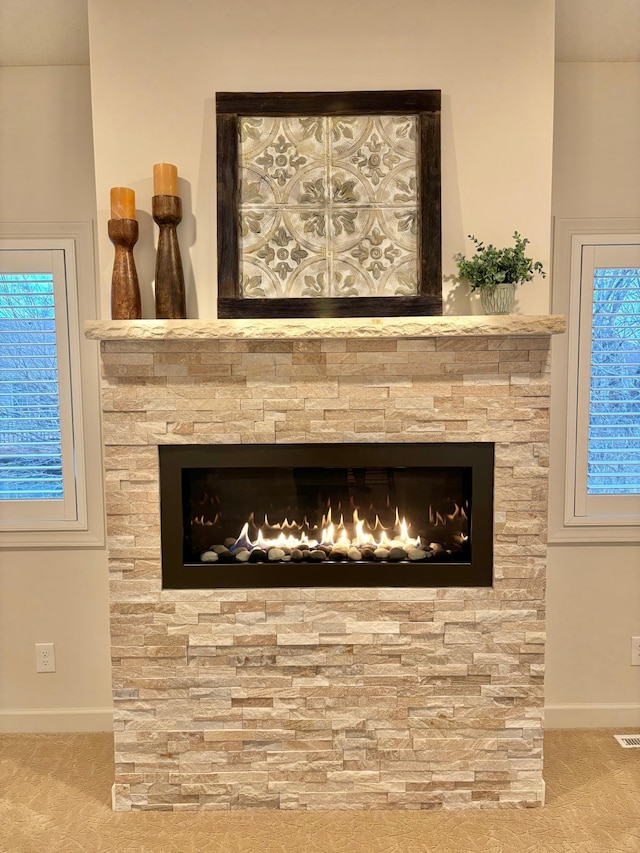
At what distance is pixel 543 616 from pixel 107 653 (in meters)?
1.78

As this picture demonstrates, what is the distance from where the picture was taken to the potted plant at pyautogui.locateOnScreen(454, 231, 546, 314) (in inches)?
71.9

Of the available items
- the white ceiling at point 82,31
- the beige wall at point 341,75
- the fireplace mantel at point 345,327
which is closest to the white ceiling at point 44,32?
the white ceiling at point 82,31

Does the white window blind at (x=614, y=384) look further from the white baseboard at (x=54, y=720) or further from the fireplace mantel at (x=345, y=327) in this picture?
the white baseboard at (x=54, y=720)

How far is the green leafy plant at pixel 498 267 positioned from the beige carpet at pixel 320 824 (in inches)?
69.6

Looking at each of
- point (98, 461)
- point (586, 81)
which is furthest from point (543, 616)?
point (586, 81)

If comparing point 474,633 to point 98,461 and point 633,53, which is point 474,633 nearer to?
point 98,461

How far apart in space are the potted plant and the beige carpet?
1693 millimetres

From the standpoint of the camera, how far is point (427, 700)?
77.2 inches

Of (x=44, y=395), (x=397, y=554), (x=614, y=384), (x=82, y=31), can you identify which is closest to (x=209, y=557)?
(x=397, y=554)

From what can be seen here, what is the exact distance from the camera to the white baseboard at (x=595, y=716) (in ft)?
8.11

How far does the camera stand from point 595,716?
2.47 metres

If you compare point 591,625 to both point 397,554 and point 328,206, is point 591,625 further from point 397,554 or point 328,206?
point 328,206

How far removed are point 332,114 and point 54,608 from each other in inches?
87.5

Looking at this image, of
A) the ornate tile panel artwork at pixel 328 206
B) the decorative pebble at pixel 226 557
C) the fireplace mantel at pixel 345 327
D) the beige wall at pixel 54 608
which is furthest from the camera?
the beige wall at pixel 54 608
